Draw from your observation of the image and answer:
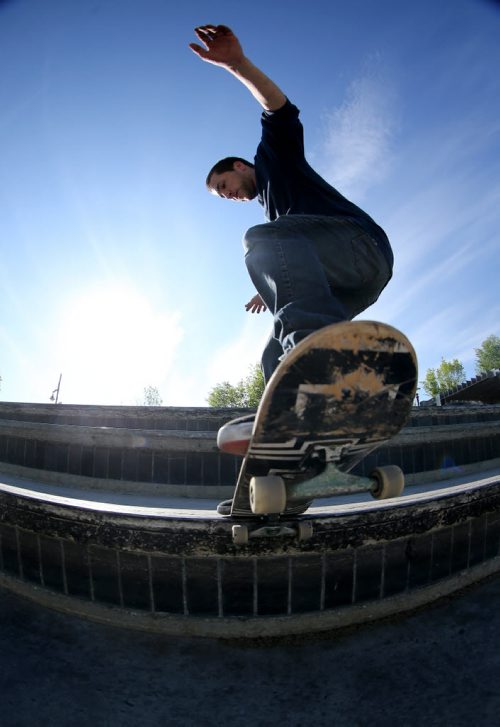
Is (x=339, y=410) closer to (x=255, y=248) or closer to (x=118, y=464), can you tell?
(x=255, y=248)

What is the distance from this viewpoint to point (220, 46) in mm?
1723

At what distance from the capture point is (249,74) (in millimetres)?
1802

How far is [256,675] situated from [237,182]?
279 cm

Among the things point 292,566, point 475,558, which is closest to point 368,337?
point 292,566

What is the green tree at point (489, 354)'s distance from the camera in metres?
57.1

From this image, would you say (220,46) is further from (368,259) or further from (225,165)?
(368,259)

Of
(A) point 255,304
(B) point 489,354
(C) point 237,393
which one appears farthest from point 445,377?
(A) point 255,304

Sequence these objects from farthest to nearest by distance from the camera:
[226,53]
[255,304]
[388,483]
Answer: [255,304], [226,53], [388,483]

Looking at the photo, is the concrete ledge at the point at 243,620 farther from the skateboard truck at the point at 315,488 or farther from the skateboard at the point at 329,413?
the skateboard at the point at 329,413

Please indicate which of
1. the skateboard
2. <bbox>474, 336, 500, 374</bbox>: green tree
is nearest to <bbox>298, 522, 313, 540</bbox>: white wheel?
the skateboard

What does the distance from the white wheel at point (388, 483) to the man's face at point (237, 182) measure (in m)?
1.93

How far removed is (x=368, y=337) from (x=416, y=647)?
1676mm

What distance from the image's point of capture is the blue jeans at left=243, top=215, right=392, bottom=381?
5.47 ft

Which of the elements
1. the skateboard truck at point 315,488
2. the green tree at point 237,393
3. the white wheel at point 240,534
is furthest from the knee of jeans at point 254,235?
the green tree at point 237,393
